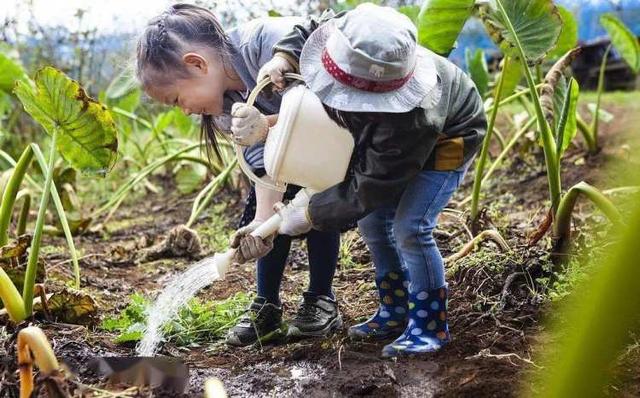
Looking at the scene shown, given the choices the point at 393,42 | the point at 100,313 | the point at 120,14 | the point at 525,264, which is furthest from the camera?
the point at 120,14

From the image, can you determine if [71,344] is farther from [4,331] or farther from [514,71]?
[514,71]

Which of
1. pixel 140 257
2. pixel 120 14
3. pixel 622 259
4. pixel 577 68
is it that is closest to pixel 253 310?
pixel 140 257

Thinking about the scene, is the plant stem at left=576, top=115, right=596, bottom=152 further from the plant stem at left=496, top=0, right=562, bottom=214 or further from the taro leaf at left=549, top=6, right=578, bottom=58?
the plant stem at left=496, top=0, right=562, bottom=214

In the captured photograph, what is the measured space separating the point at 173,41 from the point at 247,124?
0.37 m

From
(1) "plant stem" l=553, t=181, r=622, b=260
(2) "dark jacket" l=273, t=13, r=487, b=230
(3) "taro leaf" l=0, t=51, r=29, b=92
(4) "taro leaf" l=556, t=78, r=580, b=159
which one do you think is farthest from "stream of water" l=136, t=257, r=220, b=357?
(3) "taro leaf" l=0, t=51, r=29, b=92

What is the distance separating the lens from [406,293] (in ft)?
6.57

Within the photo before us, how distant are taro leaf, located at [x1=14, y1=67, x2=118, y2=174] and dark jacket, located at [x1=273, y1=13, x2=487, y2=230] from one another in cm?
62

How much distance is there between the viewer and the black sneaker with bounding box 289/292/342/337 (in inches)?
81.1

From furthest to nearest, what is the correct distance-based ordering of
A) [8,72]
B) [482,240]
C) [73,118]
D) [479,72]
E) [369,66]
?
[479,72] < [8,72] < [482,240] < [73,118] < [369,66]

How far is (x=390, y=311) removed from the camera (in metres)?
1.98

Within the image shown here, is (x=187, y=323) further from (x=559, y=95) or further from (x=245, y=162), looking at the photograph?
(x=559, y=95)

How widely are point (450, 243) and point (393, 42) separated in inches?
50.8

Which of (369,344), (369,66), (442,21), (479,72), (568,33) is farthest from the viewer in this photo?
(479,72)

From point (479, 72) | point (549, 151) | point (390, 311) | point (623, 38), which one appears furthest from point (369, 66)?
point (623, 38)
